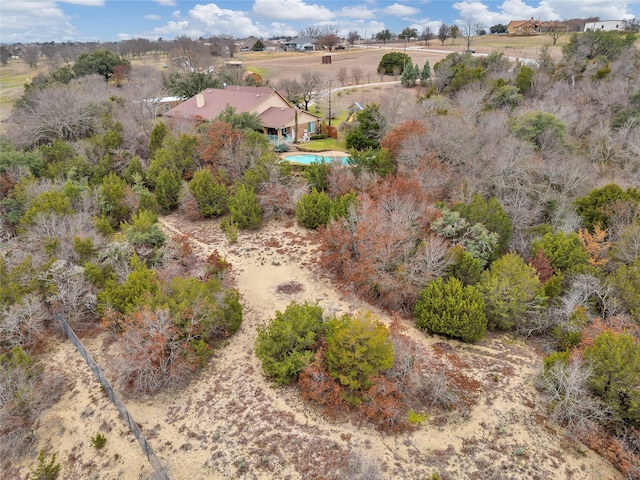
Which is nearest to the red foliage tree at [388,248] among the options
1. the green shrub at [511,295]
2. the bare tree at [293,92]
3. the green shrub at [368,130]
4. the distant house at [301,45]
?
the green shrub at [511,295]

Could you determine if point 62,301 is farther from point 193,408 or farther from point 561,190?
point 561,190

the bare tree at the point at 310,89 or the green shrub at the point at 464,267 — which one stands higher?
the bare tree at the point at 310,89

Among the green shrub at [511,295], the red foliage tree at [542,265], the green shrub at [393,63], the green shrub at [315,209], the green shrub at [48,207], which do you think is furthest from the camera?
the green shrub at [393,63]

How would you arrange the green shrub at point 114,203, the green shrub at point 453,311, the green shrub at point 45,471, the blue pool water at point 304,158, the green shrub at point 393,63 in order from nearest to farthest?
the green shrub at point 45,471
the green shrub at point 453,311
the green shrub at point 114,203
the blue pool water at point 304,158
the green shrub at point 393,63

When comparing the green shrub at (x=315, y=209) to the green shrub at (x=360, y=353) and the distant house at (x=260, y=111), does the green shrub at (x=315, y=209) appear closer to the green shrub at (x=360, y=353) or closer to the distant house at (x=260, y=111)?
the green shrub at (x=360, y=353)

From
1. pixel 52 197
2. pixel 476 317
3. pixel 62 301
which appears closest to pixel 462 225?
pixel 476 317

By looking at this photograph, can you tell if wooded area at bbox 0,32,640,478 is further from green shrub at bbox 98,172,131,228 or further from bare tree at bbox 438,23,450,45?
bare tree at bbox 438,23,450,45

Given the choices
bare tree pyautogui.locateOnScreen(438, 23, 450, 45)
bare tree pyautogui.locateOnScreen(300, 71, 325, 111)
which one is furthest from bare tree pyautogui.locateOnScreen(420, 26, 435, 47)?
bare tree pyautogui.locateOnScreen(300, 71, 325, 111)

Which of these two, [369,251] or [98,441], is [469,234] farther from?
[98,441]
